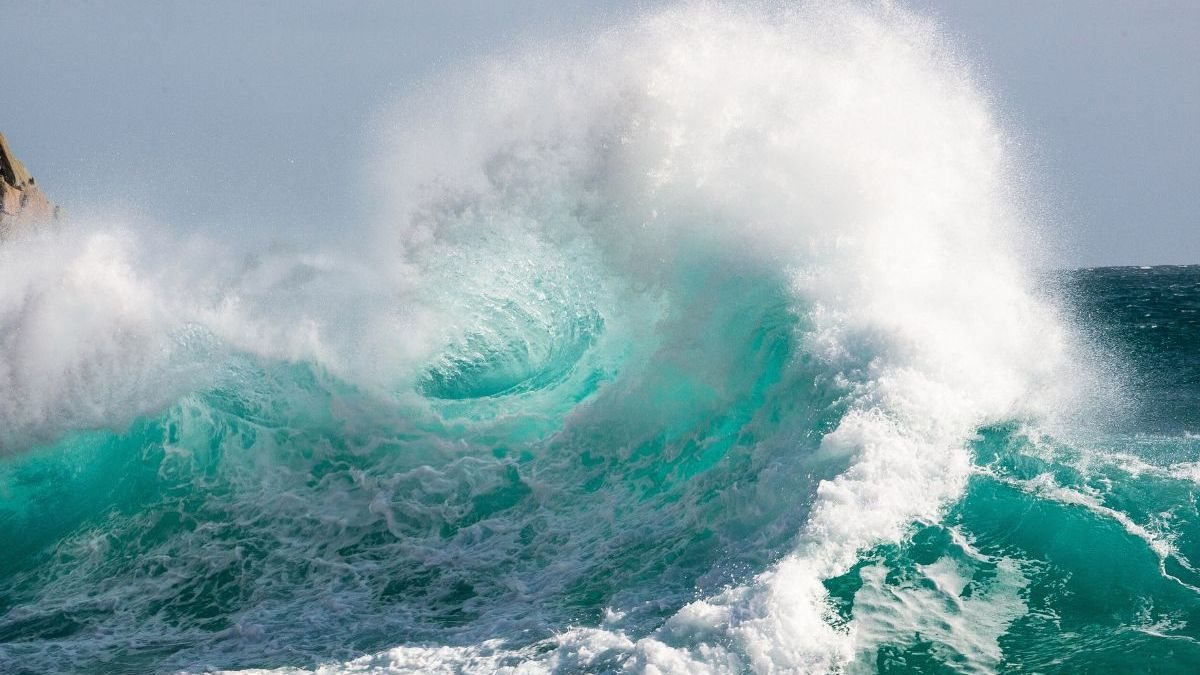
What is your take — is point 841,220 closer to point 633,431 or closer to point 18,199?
point 633,431

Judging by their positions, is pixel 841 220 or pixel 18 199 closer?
pixel 841 220

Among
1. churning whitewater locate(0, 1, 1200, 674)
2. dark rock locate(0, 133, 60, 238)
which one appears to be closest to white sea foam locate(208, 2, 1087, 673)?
churning whitewater locate(0, 1, 1200, 674)

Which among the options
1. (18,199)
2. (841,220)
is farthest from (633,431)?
(18,199)

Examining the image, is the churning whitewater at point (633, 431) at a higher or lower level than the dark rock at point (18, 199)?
A: lower

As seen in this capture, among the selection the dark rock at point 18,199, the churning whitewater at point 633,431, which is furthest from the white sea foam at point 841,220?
the dark rock at point 18,199

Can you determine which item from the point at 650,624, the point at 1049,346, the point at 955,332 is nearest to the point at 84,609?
the point at 650,624

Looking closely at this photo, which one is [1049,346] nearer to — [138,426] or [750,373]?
[750,373]

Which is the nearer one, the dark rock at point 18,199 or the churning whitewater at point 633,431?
the churning whitewater at point 633,431

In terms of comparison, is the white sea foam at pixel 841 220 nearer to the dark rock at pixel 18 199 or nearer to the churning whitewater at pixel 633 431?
the churning whitewater at pixel 633 431

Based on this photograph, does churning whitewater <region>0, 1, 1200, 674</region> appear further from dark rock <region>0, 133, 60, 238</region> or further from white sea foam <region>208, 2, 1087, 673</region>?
dark rock <region>0, 133, 60, 238</region>
